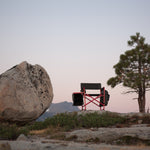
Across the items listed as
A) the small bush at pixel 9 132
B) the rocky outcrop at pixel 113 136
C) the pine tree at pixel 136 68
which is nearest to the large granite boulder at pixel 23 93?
the small bush at pixel 9 132

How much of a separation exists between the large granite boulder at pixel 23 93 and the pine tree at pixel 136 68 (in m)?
12.2

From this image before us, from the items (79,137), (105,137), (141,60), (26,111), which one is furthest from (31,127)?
(141,60)

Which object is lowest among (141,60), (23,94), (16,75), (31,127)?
(31,127)

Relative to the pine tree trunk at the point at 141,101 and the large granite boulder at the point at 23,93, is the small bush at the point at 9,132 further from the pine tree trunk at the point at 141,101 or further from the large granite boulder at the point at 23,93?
the pine tree trunk at the point at 141,101

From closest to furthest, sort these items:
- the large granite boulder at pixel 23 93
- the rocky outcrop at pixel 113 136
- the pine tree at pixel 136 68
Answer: the rocky outcrop at pixel 113 136
the large granite boulder at pixel 23 93
the pine tree at pixel 136 68

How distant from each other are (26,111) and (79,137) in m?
4.86

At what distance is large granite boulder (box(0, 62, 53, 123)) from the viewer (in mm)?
12188

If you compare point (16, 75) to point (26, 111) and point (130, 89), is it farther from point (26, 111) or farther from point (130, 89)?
point (130, 89)

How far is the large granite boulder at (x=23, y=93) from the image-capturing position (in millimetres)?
12188

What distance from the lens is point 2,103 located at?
1197cm

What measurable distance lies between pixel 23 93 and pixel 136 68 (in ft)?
55.4

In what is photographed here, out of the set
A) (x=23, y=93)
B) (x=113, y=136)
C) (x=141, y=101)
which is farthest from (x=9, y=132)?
(x=141, y=101)

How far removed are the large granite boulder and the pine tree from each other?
12.2m

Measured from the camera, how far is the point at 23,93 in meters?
12.8
